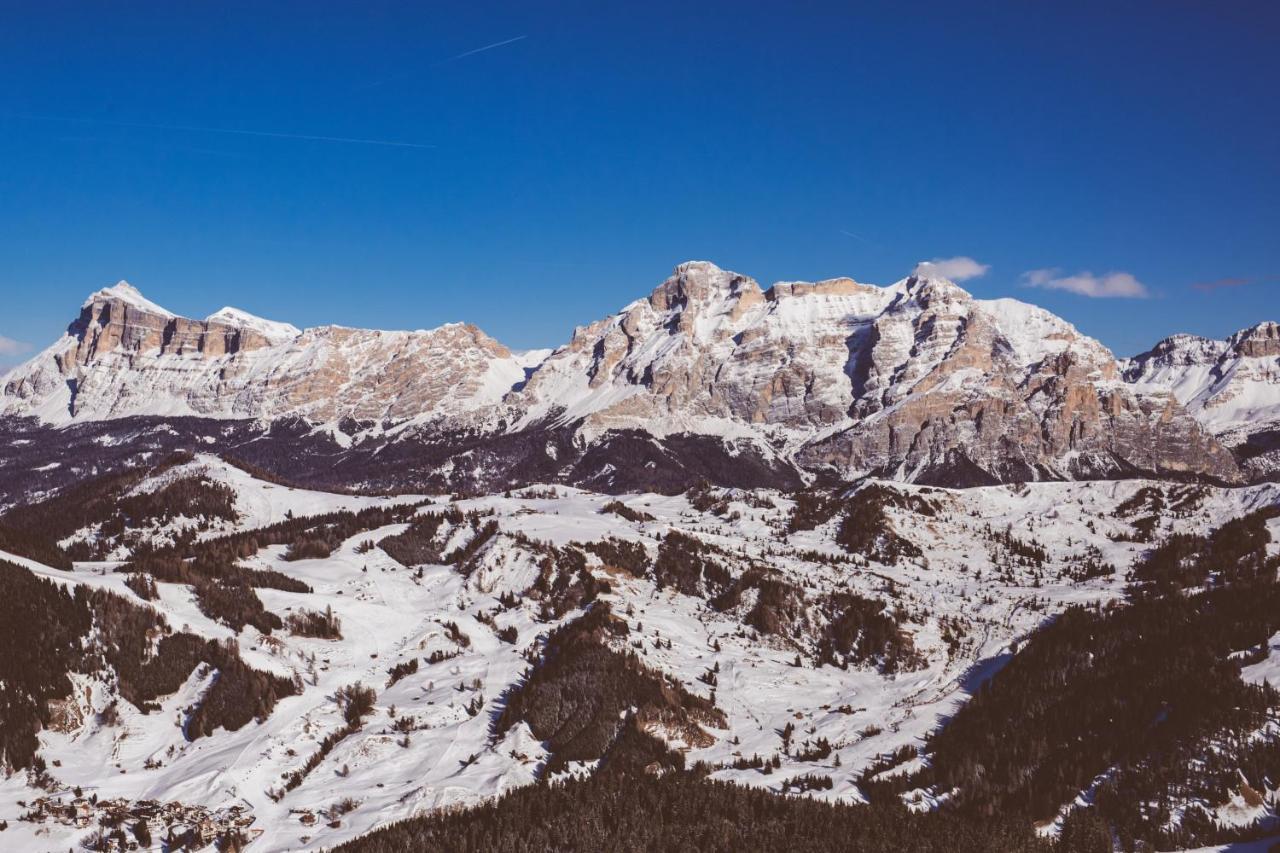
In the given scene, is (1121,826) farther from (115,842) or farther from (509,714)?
(115,842)

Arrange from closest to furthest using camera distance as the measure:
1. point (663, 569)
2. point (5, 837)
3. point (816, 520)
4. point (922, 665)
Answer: point (5, 837) < point (922, 665) < point (663, 569) < point (816, 520)

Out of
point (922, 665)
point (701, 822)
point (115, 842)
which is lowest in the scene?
point (115, 842)

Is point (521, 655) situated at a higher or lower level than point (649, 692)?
higher

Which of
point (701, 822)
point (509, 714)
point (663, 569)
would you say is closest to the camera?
point (701, 822)

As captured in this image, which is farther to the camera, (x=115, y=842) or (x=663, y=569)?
(x=663, y=569)

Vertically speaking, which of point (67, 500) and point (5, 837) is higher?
point (67, 500)

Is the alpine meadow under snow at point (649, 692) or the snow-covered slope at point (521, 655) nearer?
the alpine meadow under snow at point (649, 692)

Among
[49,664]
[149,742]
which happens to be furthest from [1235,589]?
[49,664]

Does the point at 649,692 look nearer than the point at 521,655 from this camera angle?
Yes

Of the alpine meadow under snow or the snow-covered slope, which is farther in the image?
the snow-covered slope
